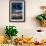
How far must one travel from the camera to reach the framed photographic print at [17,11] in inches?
138

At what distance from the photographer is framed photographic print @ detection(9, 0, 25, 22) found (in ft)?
11.5

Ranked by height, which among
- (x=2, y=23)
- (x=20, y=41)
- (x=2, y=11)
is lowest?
(x=20, y=41)

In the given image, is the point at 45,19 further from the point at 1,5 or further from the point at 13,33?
the point at 1,5

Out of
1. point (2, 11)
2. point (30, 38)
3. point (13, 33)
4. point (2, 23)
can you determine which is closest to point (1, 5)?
point (2, 11)

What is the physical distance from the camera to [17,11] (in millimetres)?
3516

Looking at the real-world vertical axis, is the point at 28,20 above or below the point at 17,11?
below

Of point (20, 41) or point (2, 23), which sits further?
point (2, 23)

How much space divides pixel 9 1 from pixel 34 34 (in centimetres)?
83

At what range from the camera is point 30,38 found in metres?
3.40

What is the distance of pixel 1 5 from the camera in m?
3.49

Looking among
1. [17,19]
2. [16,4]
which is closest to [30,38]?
[17,19]

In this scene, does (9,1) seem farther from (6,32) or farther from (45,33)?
(45,33)

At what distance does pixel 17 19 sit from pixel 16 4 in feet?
0.98

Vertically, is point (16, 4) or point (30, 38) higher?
point (16, 4)
